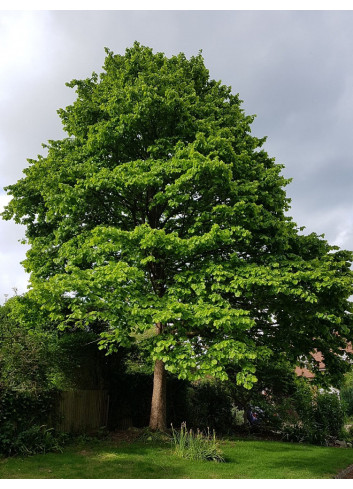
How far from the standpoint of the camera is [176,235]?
36.1 ft

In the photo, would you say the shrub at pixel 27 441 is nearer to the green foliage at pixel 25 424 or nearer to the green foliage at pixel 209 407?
the green foliage at pixel 25 424

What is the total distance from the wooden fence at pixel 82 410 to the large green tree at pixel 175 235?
273cm

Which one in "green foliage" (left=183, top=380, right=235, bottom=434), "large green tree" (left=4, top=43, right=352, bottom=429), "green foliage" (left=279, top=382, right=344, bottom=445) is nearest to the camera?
"large green tree" (left=4, top=43, right=352, bottom=429)

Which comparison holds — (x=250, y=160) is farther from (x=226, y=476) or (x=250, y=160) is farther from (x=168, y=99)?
(x=226, y=476)

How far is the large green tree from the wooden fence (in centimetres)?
273

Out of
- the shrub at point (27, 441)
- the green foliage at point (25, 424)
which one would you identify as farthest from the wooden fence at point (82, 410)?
the shrub at point (27, 441)

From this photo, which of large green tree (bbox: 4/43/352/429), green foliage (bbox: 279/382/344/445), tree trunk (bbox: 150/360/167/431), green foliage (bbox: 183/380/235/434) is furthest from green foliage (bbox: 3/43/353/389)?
green foliage (bbox: 183/380/235/434)

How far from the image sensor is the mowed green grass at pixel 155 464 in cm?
882

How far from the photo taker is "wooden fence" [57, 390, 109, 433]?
43.8ft

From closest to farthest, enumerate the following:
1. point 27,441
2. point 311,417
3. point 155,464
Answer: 1. point 155,464
2. point 27,441
3. point 311,417

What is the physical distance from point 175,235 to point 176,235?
6cm

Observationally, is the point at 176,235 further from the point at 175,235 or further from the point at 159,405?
the point at 159,405

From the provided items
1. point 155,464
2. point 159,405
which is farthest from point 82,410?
point 155,464

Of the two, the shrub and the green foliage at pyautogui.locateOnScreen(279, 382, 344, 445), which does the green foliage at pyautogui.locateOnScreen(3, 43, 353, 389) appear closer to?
the shrub
